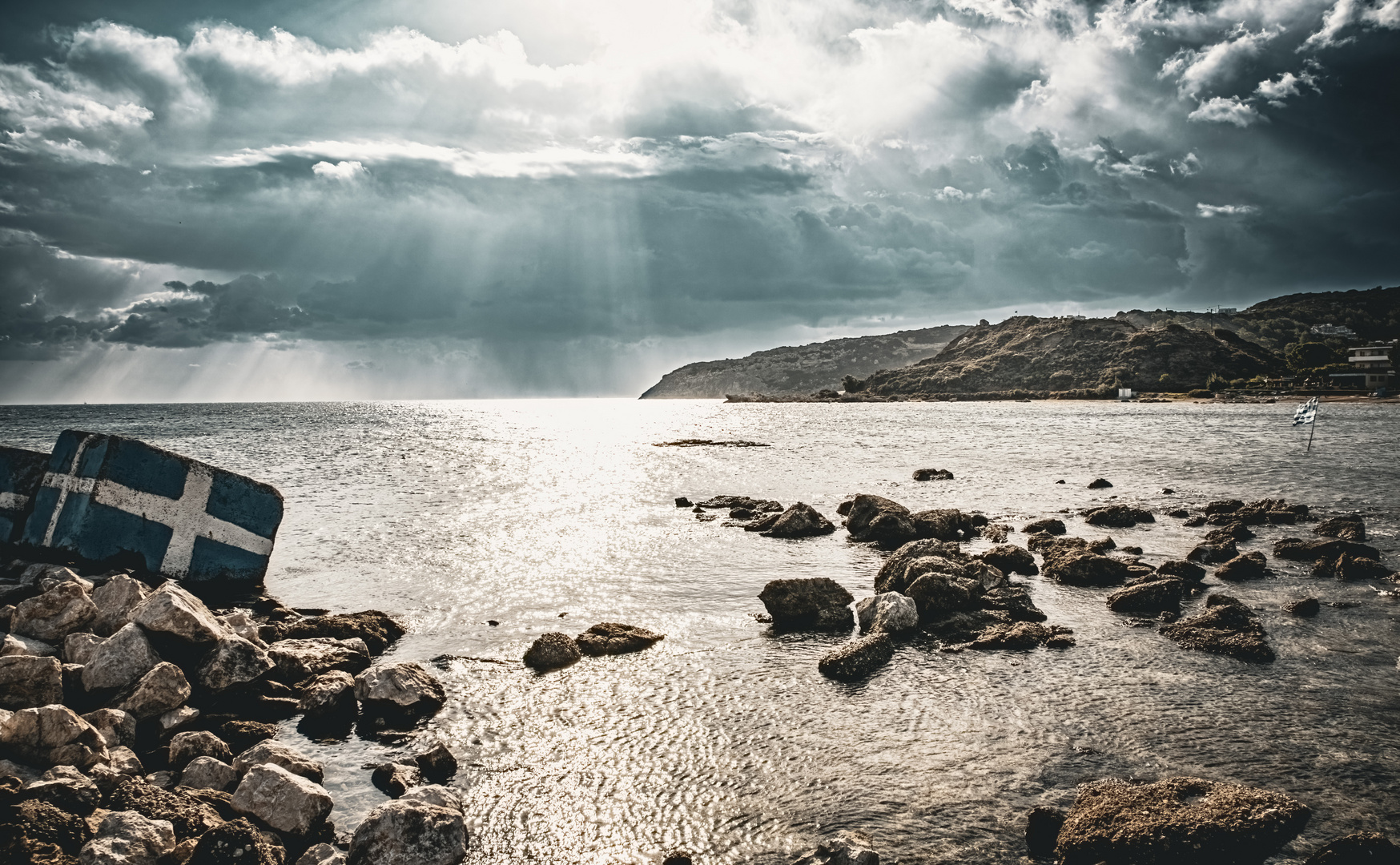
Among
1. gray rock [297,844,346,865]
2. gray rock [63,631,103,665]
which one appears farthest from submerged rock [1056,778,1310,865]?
gray rock [63,631,103,665]

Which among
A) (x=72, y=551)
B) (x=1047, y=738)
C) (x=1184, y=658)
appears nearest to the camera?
(x=1047, y=738)

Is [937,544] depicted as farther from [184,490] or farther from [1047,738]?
[184,490]

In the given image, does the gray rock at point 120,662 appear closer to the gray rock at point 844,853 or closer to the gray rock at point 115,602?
the gray rock at point 115,602

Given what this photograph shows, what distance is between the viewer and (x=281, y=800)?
743 centimetres

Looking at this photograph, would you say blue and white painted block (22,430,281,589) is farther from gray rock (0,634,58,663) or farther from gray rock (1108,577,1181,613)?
gray rock (1108,577,1181,613)

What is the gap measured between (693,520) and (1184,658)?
61.6ft

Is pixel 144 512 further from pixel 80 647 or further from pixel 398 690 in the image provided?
pixel 398 690

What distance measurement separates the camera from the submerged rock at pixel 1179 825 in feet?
22.7

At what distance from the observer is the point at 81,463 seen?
15.7 metres

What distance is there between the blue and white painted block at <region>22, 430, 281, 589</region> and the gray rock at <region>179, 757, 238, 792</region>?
1013 cm

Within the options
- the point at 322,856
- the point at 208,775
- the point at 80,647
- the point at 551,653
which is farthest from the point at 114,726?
the point at 551,653

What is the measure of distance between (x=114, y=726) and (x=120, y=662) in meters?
1.42

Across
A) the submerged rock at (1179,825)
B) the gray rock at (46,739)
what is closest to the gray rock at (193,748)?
the gray rock at (46,739)

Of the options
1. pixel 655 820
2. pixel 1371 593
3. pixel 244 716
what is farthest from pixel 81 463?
pixel 1371 593
